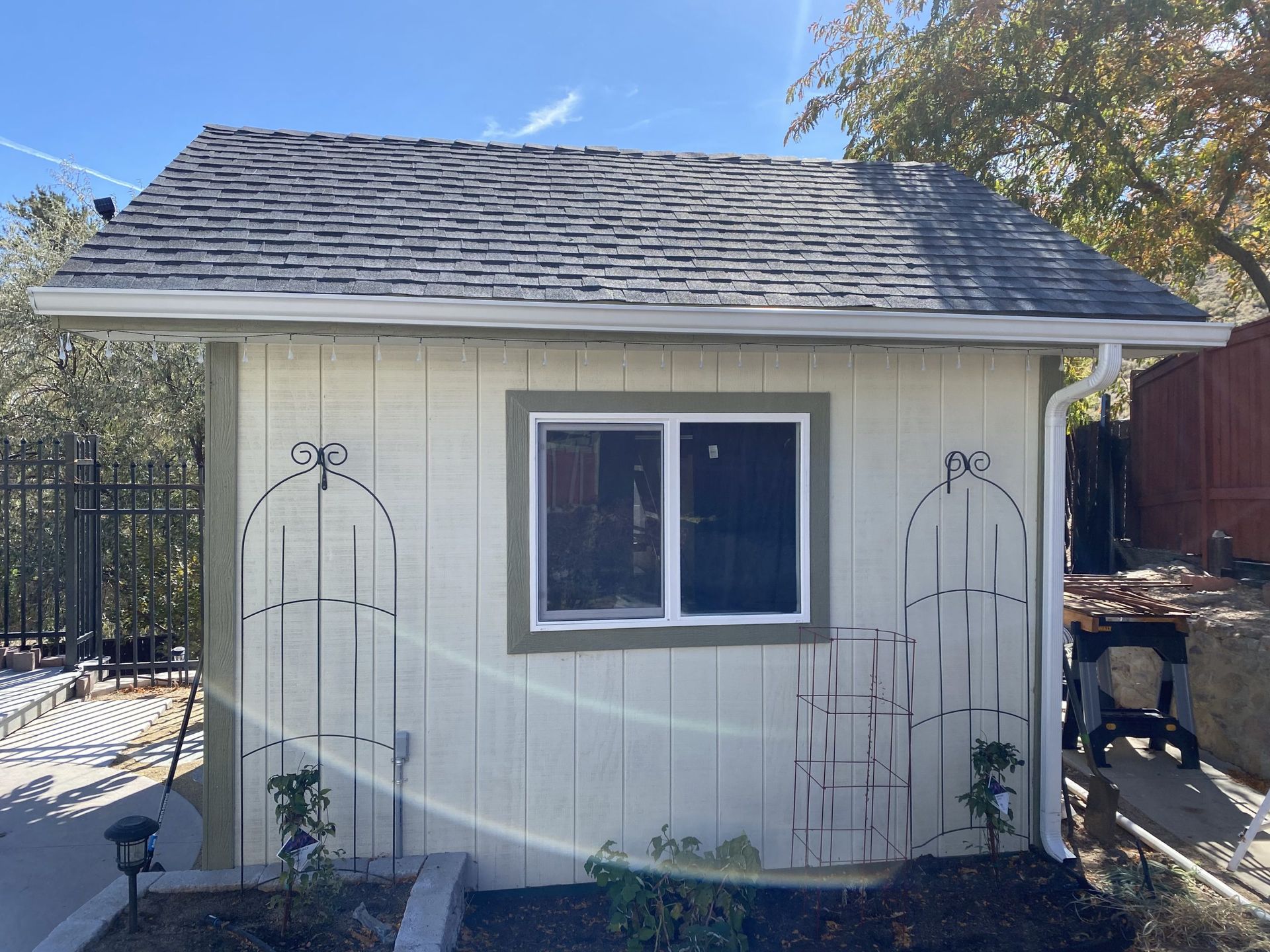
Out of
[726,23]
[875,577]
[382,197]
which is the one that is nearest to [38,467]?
[382,197]

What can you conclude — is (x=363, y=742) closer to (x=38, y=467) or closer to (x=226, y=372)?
(x=226, y=372)

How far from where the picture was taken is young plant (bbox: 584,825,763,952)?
327 cm

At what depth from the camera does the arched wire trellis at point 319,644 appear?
3.71 metres

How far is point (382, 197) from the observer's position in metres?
4.52

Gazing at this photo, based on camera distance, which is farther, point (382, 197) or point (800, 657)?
point (382, 197)

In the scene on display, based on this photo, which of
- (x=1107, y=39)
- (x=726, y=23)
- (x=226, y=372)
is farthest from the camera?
(x=726, y=23)

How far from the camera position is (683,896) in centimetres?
349

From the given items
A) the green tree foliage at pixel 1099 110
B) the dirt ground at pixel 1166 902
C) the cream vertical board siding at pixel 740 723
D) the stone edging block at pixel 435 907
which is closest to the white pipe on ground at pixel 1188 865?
the dirt ground at pixel 1166 902

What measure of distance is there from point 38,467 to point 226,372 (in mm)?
4616

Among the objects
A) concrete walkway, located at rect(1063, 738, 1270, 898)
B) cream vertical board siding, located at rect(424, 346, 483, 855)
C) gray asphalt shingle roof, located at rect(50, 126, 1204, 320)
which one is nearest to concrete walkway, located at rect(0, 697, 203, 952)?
cream vertical board siding, located at rect(424, 346, 483, 855)

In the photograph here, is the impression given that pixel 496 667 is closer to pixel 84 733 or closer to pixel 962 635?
pixel 962 635

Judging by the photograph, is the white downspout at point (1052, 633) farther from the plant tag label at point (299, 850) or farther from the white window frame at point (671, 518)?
the plant tag label at point (299, 850)

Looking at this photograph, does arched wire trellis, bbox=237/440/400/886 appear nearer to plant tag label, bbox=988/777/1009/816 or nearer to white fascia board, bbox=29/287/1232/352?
white fascia board, bbox=29/287/1232/352

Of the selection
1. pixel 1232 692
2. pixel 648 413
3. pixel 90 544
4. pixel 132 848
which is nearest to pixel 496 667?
pixel 648 413
